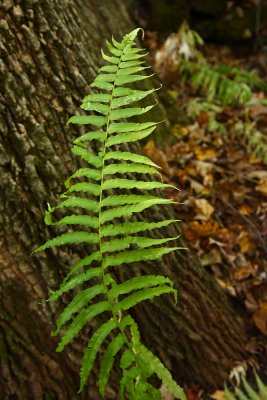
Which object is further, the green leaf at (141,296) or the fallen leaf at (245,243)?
the fallen leaf at (245,243)

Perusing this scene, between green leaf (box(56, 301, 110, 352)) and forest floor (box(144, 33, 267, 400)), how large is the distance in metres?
0.88

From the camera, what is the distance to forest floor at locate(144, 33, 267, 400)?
2.42 metres

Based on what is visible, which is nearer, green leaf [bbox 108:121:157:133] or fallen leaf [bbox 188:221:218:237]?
green leaf [bbox 108:121:157:133]

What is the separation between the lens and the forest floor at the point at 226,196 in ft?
7.93

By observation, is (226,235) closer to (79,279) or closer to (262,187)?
(262,187)

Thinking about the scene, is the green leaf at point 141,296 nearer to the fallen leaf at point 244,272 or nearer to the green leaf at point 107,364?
the green leaf at point 107,364

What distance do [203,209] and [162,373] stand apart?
1.37 meters

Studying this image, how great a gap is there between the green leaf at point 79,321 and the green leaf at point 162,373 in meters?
0.21

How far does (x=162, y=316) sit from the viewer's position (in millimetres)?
2080

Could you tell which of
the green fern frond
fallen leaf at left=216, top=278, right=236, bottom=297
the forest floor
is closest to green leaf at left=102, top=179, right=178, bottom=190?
the forest floor

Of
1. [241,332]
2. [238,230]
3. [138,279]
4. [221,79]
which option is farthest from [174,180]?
[221,79]

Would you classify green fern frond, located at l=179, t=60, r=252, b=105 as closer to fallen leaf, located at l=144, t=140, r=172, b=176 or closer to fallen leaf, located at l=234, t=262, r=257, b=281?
→ fallen leaf, located at l=144, t=140, r=172, b=176

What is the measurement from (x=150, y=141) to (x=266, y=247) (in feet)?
3.45

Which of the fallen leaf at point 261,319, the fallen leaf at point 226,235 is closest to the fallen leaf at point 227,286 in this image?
the fallen leaf at point 261,319
